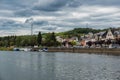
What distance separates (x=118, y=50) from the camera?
156m

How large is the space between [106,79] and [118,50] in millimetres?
105365

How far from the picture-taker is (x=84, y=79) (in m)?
52.6

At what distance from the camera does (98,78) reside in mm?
54000

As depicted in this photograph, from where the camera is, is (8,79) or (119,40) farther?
(119,40)

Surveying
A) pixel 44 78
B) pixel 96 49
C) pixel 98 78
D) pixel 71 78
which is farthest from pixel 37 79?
pixel 96 49

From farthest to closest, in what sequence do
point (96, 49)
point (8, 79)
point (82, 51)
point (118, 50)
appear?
1. point (82, 51)
2. point (96, 49)
3. point (118, 50)
4. point (8, 79)

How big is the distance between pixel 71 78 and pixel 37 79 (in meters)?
5.59

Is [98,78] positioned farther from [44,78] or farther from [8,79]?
[8,79]

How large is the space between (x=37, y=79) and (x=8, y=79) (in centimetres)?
440

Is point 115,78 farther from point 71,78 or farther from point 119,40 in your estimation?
point 119,40

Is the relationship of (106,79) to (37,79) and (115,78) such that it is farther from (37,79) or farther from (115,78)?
(37,79)

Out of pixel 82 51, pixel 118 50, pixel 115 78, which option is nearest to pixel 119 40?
pixel 82 51

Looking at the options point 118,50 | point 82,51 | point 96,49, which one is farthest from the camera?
point 82,51

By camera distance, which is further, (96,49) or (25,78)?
(96,49)
